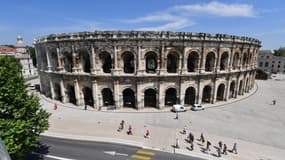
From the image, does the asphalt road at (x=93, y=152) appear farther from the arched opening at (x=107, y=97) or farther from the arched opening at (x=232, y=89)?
the arched opening at (x=232, y=89)

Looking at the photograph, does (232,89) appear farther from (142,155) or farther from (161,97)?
(142,155)

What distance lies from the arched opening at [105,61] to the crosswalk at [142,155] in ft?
54.7

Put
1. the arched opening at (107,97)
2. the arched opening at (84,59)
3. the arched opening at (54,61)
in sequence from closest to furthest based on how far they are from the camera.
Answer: the arched opening at (84,59) → the arched opening at (107,97) → the arched opening at (54,61)

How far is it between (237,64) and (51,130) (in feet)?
117

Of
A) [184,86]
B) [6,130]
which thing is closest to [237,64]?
[184,86]

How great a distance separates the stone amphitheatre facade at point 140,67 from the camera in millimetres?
26828

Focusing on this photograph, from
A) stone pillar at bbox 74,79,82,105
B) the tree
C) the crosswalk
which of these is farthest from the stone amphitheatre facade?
the tree

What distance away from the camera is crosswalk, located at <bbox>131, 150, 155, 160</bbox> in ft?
55.2

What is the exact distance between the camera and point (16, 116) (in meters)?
11.9

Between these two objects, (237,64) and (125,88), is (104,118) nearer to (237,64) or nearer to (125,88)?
(125,88)

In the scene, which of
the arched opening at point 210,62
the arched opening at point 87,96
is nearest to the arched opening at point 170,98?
the arched opening at point 210,62

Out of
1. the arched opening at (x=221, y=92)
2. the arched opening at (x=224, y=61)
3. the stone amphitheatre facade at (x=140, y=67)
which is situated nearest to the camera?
the stone amphitheatre facade at (x=140, y=67)

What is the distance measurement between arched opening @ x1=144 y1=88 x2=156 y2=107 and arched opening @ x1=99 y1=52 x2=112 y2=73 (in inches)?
323

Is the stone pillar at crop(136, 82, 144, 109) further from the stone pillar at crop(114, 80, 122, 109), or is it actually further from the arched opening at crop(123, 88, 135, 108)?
the stone pillar at crop(114, 80, 122, 109)
